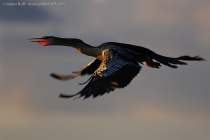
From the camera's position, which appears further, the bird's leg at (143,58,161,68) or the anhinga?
the bird's leg at (143,58,161,68)

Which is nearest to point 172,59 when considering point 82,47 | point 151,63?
point 151,63

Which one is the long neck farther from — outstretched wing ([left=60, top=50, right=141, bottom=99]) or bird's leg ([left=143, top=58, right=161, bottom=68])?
bird's leg ([left=143, top=58, right=161, bottom=68])

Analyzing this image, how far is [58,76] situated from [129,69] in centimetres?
319

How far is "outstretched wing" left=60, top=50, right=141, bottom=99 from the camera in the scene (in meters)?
26.5

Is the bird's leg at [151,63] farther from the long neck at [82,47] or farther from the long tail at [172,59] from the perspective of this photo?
the long neck at [82,47]

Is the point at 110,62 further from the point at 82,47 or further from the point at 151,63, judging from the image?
the point at 151,63

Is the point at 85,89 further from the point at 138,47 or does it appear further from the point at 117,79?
the point at 138,47

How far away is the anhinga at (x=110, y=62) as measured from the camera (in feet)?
87.2

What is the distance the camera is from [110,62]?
28344 mm

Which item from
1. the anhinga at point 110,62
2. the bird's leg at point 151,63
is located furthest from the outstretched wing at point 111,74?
the bird's leg at point 151,63

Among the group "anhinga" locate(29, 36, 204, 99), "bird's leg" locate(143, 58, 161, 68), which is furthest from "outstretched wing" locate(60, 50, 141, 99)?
"bird's leg" locate(143, 58, 161, 68)

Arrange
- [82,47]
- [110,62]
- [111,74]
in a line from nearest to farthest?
[111,74], [110,62], [82,47]

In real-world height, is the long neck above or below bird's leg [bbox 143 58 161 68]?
above

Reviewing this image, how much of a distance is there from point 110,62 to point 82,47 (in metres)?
1.90
